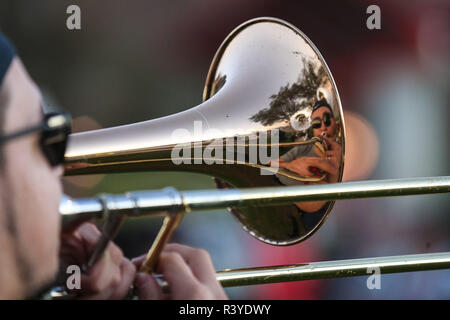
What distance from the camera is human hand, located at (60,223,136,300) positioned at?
1.03m

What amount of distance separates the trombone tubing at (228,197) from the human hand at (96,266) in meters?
0.07

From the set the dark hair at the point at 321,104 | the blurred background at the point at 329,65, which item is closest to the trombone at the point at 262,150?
the dark hair at the point at 321,104

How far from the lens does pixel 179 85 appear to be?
4.43m

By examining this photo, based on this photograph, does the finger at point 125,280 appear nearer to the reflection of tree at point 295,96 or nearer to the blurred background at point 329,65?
the reflection of tree at point 295,96

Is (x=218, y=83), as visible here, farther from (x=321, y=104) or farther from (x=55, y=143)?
(x=55, y=143)

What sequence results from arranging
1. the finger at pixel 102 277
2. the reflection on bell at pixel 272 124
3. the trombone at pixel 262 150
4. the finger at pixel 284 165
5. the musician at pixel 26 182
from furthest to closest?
the finger at pixel 284 165
the reflection on bell at pixel 272 124
the trombone at pixel 262 150
the finger at pixel 102 277
the musician at pixel 26 182

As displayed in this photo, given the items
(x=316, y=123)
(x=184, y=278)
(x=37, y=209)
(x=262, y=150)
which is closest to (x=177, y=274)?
(x=184, y=278)

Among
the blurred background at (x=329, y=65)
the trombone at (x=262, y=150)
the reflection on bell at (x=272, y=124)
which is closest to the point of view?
the trombone at (x=262, y=150)

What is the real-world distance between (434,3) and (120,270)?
4.06 metres

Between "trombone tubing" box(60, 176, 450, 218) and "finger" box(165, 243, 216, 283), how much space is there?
74mm

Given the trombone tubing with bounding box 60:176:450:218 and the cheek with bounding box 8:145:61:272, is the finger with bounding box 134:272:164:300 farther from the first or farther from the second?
the cheek with bounding box 8:145:61:272

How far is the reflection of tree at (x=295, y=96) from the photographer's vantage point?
1.62 meters
